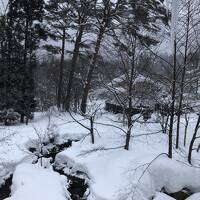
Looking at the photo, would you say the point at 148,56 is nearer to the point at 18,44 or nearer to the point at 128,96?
the point at 128,96

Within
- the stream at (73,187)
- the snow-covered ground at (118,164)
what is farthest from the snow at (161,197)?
the stream at (73,187)

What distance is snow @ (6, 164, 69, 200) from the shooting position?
14.1 m

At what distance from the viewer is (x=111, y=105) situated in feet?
97.4

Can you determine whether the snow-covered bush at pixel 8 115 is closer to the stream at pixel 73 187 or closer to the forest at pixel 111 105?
the forest at pixel 111 105

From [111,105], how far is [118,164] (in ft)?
46.5

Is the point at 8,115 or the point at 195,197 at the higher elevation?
the point at 8,115

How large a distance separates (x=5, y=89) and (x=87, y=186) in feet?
44.3

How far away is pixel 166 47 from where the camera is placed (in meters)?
16.1

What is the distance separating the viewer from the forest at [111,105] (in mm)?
14477

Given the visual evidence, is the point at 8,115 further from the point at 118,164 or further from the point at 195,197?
the point at 195,197

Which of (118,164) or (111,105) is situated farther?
(111,105)

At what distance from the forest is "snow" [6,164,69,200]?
39 mm

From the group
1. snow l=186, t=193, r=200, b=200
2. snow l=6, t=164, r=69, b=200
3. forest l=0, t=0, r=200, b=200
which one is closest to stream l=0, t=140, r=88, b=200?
forest l=0, t=0, r=200, b=200

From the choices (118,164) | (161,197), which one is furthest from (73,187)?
→ (161,197)
